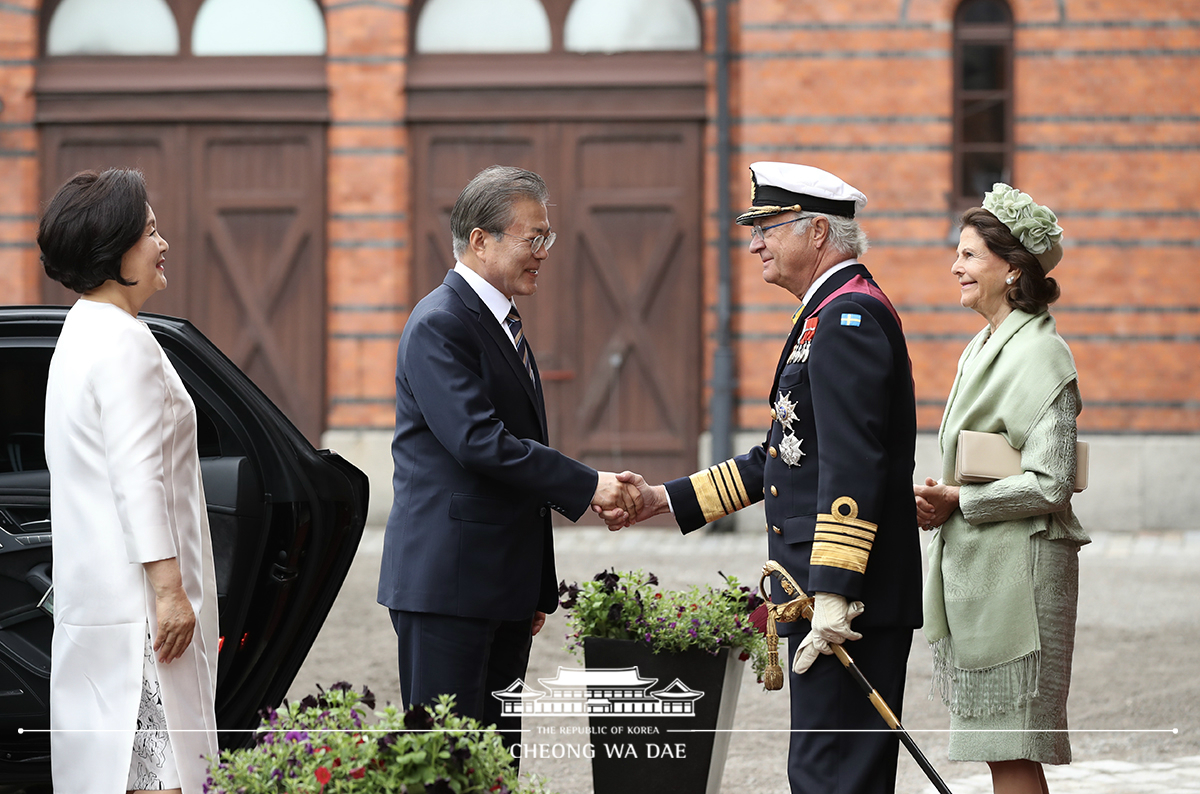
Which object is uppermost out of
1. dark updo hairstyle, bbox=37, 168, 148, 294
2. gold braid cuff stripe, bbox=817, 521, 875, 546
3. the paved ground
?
dark updo hairstyle, bbox=37, 168, 148, 294

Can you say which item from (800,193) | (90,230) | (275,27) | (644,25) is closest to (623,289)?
(644,25)

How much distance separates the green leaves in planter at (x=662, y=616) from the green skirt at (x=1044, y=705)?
25.9 inches

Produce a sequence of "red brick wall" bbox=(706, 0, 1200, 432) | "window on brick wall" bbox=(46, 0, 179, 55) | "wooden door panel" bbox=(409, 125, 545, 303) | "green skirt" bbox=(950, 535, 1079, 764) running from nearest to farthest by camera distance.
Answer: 1. "green skirt" bbox=(950, 535, 1079, 764)
2. "red brick wall" bbox=(706, 0, 1200, 432)
3. "wooden door panel" bbox=(409, 125, 545, 303)
4. "window on brick wall" bbox=(46, 0, 179, 55)

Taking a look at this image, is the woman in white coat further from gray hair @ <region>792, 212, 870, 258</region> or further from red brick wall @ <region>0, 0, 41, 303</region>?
red brick wall @ <region>0, 0, 41, 303</region>

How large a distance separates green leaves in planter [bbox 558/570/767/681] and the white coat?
1220mm

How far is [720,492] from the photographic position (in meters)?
4.13

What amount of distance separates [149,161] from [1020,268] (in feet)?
33.5

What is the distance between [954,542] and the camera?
3.83 metres

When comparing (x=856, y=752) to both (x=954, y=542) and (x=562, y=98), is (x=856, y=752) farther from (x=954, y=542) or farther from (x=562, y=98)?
(x=562, y=98)

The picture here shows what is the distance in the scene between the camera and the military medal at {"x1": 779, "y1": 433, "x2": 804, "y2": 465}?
3.44 m

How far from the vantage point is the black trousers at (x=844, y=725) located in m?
3.33

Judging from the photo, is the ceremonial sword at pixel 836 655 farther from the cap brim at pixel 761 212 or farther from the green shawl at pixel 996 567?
the cap brim at pixel 761 212

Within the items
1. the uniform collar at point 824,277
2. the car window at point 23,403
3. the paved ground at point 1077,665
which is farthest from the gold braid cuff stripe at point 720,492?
the car window at point 23,403

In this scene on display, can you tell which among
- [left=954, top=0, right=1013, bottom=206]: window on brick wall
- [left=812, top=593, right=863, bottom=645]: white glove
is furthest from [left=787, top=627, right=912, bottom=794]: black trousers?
[left=954, top=0, right=1013, bottom=206]: window on brick wall
